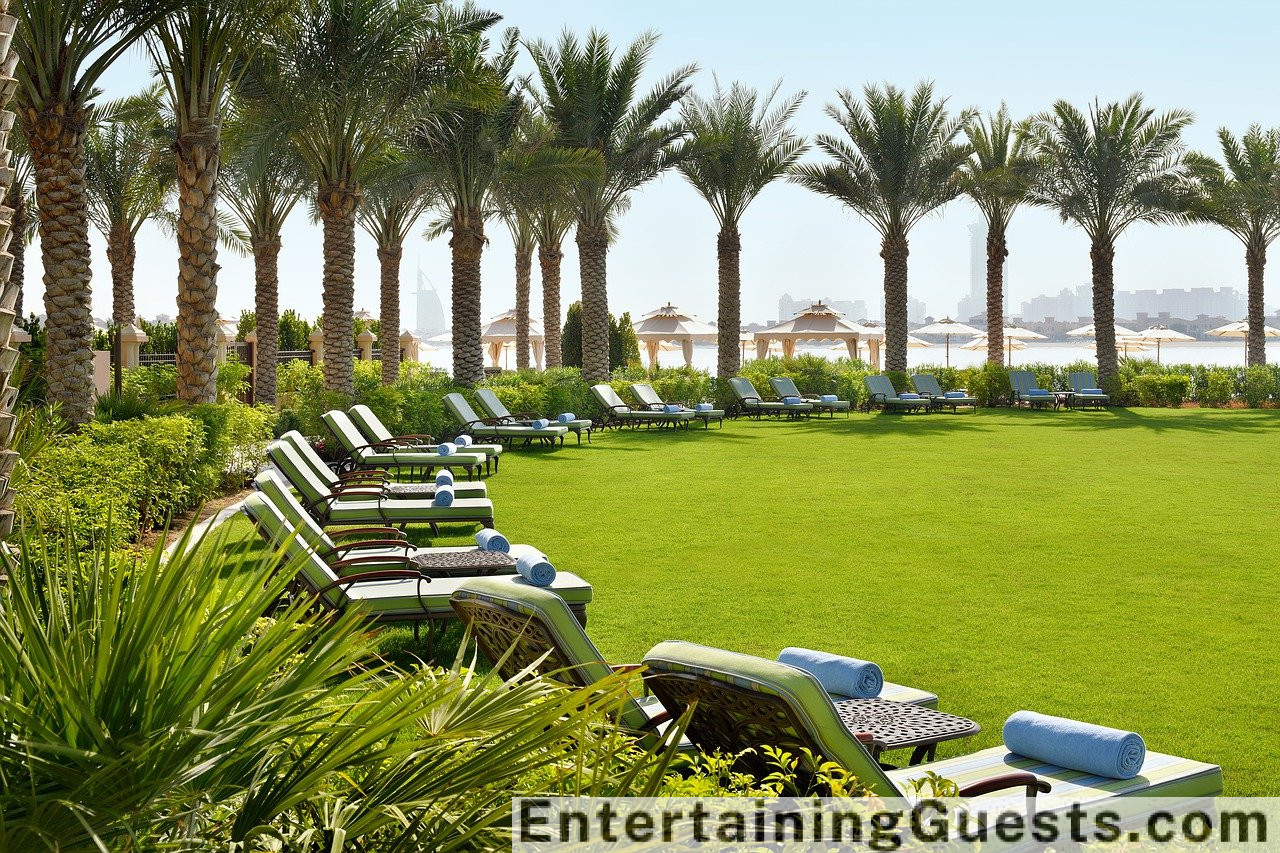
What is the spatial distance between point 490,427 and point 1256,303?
27.9m

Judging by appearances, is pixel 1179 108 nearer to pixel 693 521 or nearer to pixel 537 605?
pixel 693 521

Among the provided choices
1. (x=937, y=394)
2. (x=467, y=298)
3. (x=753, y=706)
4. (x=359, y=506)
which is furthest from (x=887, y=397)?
(x=753, y=706)

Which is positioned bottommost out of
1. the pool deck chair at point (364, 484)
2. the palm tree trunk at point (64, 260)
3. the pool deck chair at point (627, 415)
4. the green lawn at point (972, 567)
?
the green lawn at point (972, 567)

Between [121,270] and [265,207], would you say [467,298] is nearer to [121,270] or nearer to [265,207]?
[265,207]

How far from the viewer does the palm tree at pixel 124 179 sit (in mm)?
28016

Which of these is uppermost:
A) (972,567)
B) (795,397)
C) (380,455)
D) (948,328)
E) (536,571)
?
(948,328)

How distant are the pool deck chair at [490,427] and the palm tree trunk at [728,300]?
11778 millimetres

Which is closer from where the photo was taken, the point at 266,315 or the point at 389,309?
the point at 266,315

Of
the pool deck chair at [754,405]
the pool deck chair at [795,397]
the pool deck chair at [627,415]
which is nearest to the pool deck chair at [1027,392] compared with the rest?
the pool deck chair at [795,397]

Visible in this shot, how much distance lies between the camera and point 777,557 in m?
10.2

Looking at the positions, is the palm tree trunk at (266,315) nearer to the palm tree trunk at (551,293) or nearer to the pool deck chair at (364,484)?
the palm tree trunk at (551,293)

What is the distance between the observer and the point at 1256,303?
36781 millimetres

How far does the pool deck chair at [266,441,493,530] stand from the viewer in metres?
10.5

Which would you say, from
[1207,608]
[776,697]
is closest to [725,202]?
[1207,608]
